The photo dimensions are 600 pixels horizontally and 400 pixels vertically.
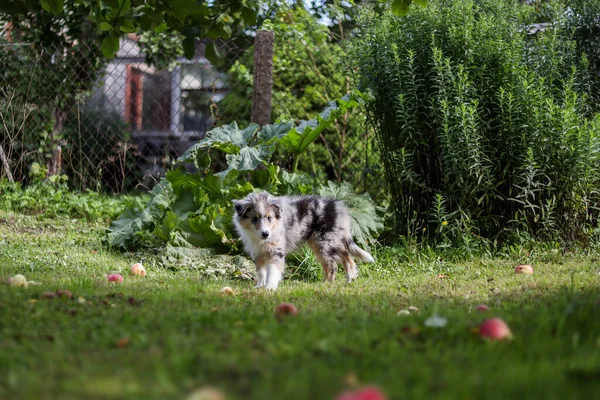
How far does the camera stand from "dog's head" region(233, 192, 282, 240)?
5264mm

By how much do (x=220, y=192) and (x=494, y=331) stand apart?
13.4ft

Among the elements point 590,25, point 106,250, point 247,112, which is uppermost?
point 590,25

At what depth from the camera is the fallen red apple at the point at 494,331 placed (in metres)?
2.49

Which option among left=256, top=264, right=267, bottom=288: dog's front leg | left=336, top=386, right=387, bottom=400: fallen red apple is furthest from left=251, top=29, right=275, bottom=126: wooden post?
A: left=336, top=386, right=387, bottom=400: fallen red apple

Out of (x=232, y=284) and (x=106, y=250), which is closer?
(x=232, y=284)

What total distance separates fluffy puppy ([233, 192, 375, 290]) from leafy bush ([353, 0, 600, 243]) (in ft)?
2.75

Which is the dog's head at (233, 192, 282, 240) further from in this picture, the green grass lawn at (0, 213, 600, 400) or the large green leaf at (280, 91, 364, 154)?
the large green leaf at (280, 91, 364, 154)

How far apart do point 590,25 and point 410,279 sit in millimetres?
3446

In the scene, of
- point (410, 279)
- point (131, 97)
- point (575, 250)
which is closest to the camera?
point (410, 279)

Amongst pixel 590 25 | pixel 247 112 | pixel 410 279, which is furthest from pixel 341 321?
pixel 247 112

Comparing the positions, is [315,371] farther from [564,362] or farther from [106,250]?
[106,250]

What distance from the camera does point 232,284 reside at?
5.14 metres

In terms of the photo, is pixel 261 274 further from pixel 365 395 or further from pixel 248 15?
pixel 365 395

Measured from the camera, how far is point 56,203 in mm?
8031
